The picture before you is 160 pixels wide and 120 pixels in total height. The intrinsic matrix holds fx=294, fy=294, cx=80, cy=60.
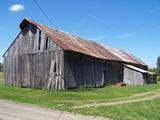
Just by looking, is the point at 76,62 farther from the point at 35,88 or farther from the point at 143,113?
the point at 143,113

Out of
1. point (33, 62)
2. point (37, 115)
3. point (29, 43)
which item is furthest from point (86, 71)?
point (37, 115)

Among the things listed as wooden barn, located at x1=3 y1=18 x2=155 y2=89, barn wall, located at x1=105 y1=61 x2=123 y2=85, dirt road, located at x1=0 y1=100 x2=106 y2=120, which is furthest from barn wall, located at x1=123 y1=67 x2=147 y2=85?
dirt road, located at x1=0 y1=100 x2=106 y2=120

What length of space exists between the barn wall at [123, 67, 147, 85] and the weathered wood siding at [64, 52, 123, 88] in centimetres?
319

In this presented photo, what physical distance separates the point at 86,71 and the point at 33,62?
17.9ft

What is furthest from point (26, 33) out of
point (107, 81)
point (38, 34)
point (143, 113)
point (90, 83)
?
point (143, 113)

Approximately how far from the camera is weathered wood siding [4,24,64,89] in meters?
26.9

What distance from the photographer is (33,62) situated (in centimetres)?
2894

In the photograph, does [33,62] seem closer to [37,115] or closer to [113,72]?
[113,72]

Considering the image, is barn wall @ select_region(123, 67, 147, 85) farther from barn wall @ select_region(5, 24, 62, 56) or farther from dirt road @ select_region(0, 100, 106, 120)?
dirt road @ select_region(0, 100, 106, 120)

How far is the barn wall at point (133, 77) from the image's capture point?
39.0 m

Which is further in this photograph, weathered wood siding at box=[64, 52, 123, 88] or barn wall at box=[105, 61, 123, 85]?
barn wall at box=[105, 61, 123, 85]

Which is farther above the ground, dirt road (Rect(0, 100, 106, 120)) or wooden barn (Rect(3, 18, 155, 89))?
wooden barn (Rect(3, 18, 155, 89))

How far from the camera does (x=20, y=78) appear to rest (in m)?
30.2

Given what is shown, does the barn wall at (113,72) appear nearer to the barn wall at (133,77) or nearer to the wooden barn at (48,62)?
the barn wall at (133,77)
